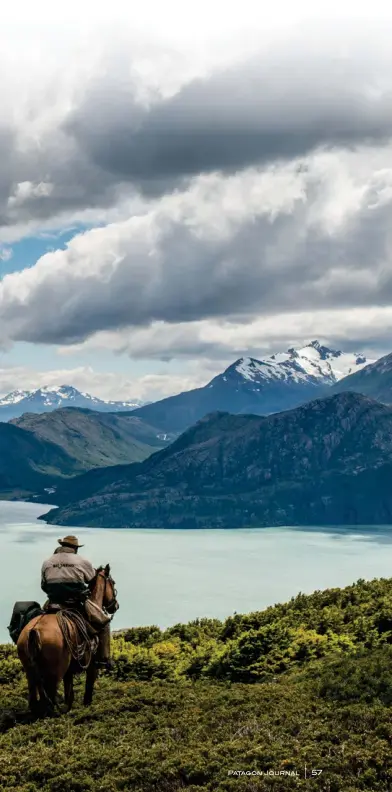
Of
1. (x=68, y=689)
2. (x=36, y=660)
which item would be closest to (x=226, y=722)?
(x=68, y=689)

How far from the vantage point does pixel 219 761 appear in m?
15.4

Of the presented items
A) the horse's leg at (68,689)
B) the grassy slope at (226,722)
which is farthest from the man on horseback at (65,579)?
the grassy slope at (226,722)

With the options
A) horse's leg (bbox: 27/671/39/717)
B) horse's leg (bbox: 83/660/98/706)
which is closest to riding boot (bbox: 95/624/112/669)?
horse's leg (bbox: 83/660/98/706)

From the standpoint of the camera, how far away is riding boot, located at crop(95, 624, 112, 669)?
20219 millimetres

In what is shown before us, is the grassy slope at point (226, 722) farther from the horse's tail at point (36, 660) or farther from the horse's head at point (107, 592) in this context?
the horse's head at point (107, 592)

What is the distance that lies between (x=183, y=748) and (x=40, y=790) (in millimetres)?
3284

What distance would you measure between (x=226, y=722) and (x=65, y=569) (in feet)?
18.9

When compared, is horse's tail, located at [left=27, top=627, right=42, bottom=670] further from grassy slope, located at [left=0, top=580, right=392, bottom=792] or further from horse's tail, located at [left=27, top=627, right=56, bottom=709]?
grassy slope, located at [left=0, top=580, right=392, bottom=792]

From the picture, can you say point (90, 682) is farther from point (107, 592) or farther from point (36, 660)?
point (36, 660)

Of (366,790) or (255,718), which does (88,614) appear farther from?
(366,790)

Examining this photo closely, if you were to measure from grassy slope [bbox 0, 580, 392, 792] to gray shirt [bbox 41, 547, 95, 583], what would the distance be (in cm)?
352

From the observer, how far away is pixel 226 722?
1811cm

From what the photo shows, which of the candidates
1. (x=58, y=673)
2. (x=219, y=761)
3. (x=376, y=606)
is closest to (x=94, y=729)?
(x=58, y=673)

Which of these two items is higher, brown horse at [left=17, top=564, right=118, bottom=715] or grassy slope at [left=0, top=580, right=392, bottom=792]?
brown horse at [left=17, top=564, right=118, bottom=715]
